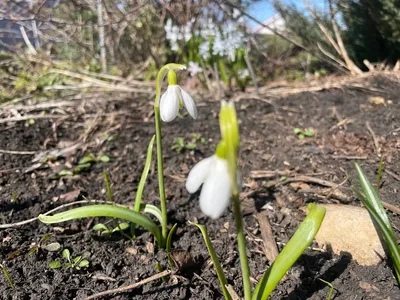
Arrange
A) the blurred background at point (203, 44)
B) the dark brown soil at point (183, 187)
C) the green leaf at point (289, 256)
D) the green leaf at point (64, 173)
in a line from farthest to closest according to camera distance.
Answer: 1. the blurred background at point (203, 44)
2. the green leaf at point (64, 173)
3. the dark brown soil at point (183, 187)
4. the green leaf at point (289, 256)

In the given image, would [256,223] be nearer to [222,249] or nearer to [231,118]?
[222,249]

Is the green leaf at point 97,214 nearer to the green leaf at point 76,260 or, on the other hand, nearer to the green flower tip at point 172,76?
the green leaf at point 76,260

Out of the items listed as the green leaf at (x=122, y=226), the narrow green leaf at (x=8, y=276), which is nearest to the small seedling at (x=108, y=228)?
the green leaf at (x=122, y=226)

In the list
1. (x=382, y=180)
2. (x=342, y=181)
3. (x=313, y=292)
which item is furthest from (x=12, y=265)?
(x=382, y=180)

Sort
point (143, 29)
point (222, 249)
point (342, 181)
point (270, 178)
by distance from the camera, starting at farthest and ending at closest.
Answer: point (143, 29) → point (270, 178) → point (342, 181) → point (222, 249)

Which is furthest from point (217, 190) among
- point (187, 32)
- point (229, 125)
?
point (187, 32)
